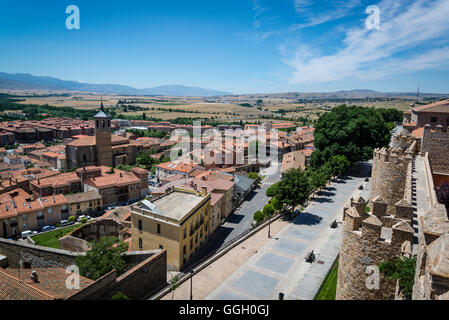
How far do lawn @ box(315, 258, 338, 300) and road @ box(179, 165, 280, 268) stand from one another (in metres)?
11.1

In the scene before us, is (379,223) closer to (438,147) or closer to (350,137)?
(438,147)

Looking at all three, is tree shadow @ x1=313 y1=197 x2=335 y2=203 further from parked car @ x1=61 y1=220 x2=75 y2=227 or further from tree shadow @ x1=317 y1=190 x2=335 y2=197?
parked car @ x1=61 y1=220 x2=75 y2=227

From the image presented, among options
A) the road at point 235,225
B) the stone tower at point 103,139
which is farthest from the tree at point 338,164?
the stone tower at point 103,139

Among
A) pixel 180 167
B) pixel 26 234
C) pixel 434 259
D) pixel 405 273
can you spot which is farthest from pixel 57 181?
pixel 434 259

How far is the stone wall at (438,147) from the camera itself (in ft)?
67.1

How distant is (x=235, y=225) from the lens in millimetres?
36406

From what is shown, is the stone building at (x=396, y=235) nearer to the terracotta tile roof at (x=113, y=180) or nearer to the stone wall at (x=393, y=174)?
the stone wall at (x=393, y=174)

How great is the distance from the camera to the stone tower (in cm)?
6670

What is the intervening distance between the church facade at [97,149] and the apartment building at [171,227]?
143 feet

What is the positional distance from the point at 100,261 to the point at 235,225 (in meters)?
19.1

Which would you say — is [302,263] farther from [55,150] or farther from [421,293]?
[55,150]

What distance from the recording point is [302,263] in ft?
78.0
